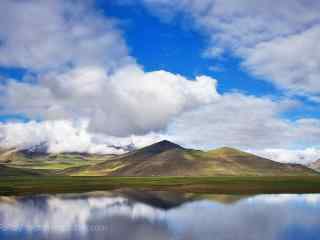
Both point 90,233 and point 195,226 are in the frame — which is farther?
point 195,226

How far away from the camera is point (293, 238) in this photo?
141 feet

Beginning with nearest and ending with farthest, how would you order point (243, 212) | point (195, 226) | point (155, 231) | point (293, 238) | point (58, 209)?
point (293, 238), point (155, 231), point (195, 226), point (243, 212), point (58, 209)

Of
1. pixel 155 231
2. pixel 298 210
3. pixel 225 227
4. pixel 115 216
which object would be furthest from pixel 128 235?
pixel 298 210

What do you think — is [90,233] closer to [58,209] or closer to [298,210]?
[58,209]

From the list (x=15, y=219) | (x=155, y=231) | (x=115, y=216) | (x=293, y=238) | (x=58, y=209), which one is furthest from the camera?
(x=58, y=209)

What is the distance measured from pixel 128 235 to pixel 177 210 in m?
26.0

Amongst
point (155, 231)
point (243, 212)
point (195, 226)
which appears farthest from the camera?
point (243, 212)

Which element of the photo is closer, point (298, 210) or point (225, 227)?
point (225, 227)

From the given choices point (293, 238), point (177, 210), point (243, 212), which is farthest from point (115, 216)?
point (293, 238)

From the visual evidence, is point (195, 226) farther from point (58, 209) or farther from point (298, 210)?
point (58, 209)

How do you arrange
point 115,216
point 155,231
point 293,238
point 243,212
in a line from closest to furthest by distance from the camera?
point 293,238 < point 155,231 < point 115,216 < point 243,212

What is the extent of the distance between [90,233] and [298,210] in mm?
41195

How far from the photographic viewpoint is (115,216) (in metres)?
61.2

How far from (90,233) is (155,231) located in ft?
26.0
